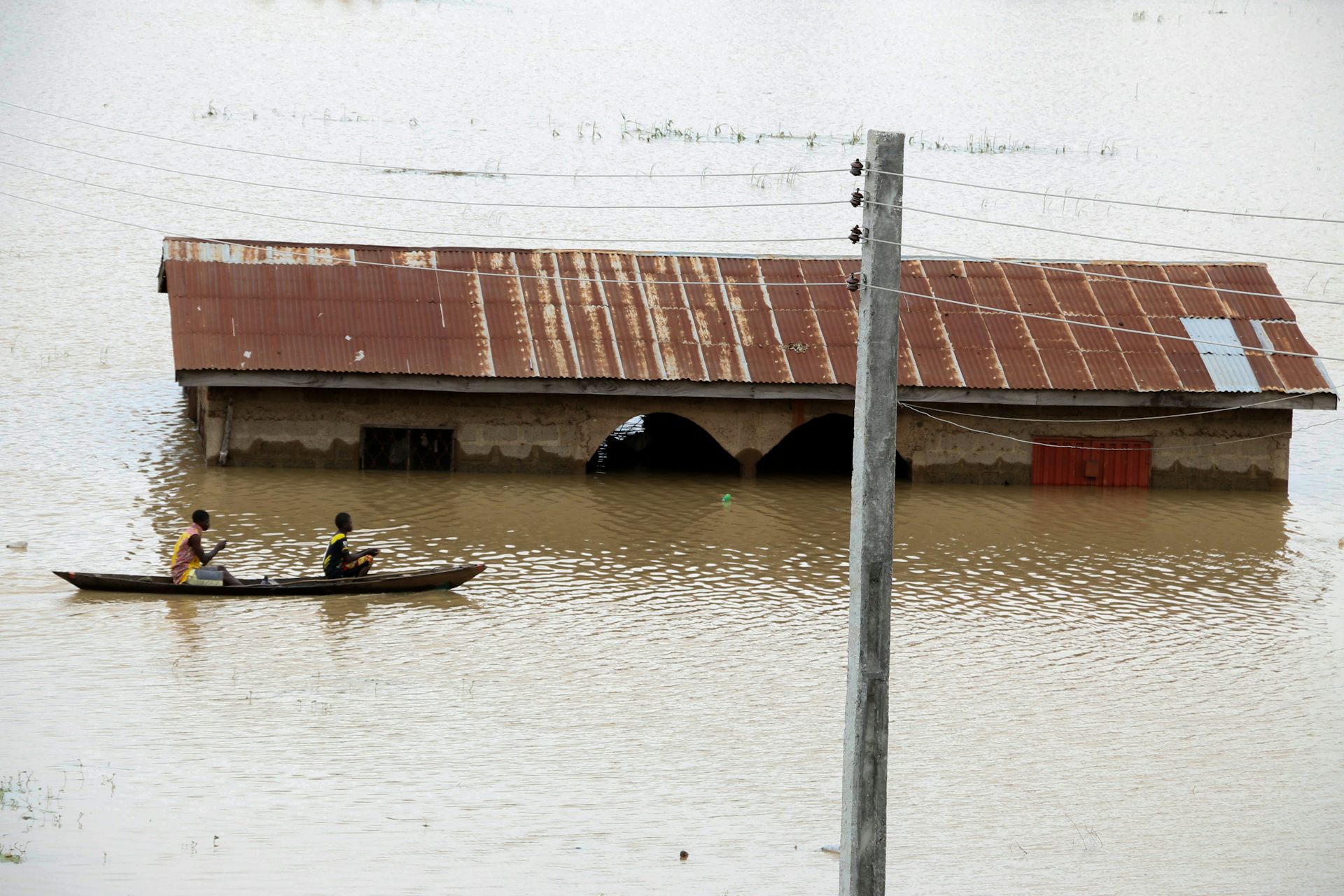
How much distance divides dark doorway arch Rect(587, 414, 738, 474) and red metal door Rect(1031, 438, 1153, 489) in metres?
5.26

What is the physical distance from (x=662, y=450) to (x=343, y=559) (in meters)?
11.6

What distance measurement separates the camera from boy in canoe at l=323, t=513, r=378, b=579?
19.1m

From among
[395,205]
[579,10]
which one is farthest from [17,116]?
[579,10]

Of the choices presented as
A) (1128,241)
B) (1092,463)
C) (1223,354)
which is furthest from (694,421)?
(1128,241)

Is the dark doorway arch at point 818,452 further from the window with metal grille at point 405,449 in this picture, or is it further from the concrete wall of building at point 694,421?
the window with metal grille at point 405,449

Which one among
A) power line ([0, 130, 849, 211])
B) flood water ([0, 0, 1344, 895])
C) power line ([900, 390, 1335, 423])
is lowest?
flood water ([0, 0, 1344, 895])

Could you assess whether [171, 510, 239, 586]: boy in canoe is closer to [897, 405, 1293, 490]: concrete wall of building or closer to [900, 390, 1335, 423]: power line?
[900, 390, 1335, 423]: power line

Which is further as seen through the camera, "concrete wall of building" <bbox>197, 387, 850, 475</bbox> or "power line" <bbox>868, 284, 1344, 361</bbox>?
"power line" <bbox>868, 284, 1344, 361</bbox>

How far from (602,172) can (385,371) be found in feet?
82.0

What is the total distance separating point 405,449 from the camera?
26.6 metres

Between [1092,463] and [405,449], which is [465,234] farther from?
[1092,463]

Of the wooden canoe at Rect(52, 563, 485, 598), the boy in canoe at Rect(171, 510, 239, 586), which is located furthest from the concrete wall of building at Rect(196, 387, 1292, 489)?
the boy in canoe at Rect(171, 510, 239, 586)

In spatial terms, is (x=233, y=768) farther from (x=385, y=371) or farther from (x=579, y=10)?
(x=579, y=10)

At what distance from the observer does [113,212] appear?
4447 cm
